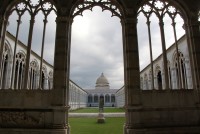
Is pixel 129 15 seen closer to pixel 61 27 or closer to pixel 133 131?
pixel 61 27

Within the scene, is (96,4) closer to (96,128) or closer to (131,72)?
(131,72)

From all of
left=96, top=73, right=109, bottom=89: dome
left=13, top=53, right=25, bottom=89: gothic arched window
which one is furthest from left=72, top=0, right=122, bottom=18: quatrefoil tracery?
left=96, top=73, right=109, bottom=89: dome

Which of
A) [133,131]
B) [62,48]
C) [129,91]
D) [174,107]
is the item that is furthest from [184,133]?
[62,48]

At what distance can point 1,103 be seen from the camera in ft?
29.2

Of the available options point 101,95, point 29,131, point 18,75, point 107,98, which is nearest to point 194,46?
point 29,131

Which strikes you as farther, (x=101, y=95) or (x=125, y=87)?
(x=101, y=95)

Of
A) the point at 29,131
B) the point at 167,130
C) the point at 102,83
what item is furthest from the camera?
the point at 102,83

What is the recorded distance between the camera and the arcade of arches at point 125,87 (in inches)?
344

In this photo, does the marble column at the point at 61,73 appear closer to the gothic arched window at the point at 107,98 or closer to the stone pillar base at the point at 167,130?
the stone pillar base at the point at 167,130

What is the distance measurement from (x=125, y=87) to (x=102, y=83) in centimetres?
8727

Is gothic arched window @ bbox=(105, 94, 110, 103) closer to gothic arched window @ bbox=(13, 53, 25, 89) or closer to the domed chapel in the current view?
the domed chapel

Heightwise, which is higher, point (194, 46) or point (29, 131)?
point (194, 46)

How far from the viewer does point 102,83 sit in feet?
316

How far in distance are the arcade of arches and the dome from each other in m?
85.0
